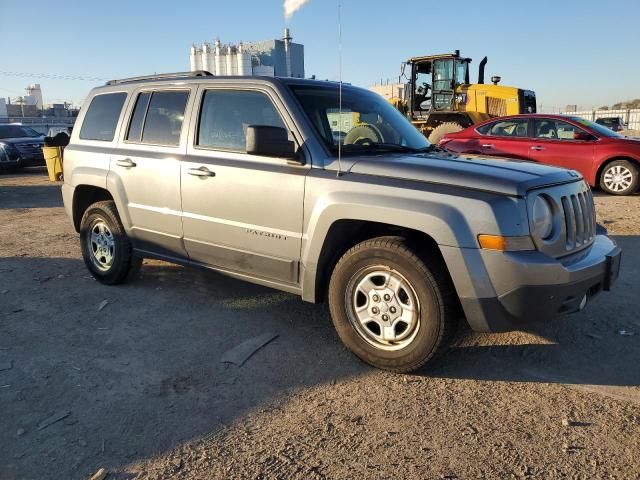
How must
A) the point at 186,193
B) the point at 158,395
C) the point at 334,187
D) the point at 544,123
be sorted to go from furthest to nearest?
the point at 544,123 → the point at 186,193 → the point at 334,187 → the point at 158,395

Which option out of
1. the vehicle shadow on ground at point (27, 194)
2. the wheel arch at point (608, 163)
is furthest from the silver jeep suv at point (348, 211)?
the wheel arch at point (608, 163)

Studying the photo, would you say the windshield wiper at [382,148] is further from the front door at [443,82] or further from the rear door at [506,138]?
the front door at [443,82]

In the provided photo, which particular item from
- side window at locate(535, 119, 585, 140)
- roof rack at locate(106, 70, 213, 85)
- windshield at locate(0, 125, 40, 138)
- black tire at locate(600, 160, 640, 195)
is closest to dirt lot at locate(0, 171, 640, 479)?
roof rack at locate(106, 70, 213, 85)

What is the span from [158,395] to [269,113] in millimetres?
2135

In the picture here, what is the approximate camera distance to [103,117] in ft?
17.1

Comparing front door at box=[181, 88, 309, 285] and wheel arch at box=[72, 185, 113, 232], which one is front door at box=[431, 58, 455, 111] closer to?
wheel arch at box=[72, 185, 113, 232]

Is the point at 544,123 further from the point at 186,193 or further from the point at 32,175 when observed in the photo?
the point at 32,175

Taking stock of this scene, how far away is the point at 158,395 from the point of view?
10.3 feet

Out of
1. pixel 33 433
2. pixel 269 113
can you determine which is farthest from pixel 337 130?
pixel 33 433

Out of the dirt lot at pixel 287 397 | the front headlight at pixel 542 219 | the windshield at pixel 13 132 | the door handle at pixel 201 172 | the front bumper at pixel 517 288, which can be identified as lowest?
the dirt lot at pixel 287 397

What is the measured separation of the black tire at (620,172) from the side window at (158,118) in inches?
346

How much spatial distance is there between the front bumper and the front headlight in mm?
142

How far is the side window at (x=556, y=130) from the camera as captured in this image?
1022 centimetres

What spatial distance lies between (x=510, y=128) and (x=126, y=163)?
27.5ft
